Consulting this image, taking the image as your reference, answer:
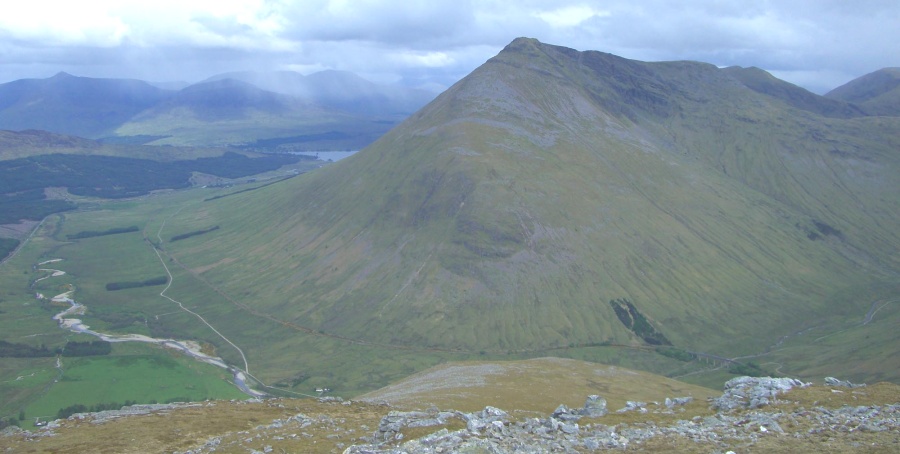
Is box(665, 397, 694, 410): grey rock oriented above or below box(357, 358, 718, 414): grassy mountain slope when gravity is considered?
above

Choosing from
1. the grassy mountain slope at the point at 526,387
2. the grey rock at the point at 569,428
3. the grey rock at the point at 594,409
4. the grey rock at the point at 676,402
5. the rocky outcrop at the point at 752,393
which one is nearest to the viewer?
the grey rock at the point at 569,428

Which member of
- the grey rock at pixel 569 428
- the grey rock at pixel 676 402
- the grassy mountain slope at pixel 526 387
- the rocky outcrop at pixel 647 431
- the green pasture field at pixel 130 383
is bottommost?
the green pasture field at pixel 130 383

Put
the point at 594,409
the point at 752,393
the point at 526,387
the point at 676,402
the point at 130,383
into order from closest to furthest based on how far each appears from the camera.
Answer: the point at 752,393
the point at 594,409
the point at 676,402
the point at 526,387
the point at 130,383

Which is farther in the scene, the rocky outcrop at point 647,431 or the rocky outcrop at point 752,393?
the rocky outcrop at point 752,393

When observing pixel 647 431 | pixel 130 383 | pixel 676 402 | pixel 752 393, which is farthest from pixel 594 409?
pixel 130 383

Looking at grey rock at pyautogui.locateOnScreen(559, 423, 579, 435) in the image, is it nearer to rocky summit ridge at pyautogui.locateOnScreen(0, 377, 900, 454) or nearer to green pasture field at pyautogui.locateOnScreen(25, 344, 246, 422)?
rocky summit ridge at pyautogui.locateOnScreen(0, 377, 900, 454)

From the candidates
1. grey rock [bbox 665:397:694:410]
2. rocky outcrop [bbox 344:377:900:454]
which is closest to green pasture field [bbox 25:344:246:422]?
grey rock [bbox 665:397:694:410]

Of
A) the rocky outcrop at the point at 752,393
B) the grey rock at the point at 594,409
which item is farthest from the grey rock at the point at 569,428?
the rocky outcrop at the point at 752,393

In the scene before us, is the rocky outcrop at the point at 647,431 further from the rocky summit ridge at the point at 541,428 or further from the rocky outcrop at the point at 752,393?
the rocky outcrop at the point at 752,393

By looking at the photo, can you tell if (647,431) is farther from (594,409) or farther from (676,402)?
(676,402)

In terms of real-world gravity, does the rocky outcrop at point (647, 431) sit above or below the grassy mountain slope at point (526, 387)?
above

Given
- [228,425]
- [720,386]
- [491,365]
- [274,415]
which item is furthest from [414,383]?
[720,386]

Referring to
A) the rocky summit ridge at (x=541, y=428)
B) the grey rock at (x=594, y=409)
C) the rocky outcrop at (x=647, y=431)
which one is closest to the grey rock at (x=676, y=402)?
the rocky summit ridge at (x=541, y=428)

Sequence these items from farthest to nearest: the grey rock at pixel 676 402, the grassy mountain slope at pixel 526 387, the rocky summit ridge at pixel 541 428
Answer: the grassy mountain slope at pixel 526 387, the grey rock at pixel 676 402, the rocky summit ridge at pixel 541 428
